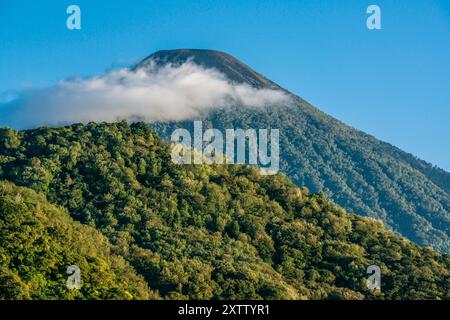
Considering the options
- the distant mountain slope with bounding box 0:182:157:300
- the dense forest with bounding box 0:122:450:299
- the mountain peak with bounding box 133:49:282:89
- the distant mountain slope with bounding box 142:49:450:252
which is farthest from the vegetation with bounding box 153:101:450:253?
the distant mountain slope with bounding box 0:182:157:300

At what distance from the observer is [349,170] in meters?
162

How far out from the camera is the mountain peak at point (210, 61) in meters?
181

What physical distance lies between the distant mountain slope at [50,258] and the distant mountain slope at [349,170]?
331 feet

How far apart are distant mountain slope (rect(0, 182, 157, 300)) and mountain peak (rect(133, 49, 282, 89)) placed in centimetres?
13132

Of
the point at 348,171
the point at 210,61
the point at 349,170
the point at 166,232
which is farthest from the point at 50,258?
the point at 210,61

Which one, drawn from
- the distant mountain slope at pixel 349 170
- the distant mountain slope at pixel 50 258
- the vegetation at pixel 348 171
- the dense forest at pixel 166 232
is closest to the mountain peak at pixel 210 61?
the distant mountain slope at pixel 349 170

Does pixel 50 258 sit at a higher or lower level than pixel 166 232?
lower

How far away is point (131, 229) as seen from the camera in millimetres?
52406

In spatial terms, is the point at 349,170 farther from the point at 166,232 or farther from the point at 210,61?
the point at 166,232

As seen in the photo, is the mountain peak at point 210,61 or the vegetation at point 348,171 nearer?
the vegetation at point 348,171

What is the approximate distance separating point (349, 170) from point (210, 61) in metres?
43.5

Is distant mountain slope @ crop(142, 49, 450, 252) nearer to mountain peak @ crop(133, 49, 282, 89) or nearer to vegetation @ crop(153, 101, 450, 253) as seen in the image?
vegetation @ crop(153, 101, 450, 253)

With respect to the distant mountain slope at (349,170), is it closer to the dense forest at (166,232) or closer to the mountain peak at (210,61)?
the mountain peak at (210,61)
